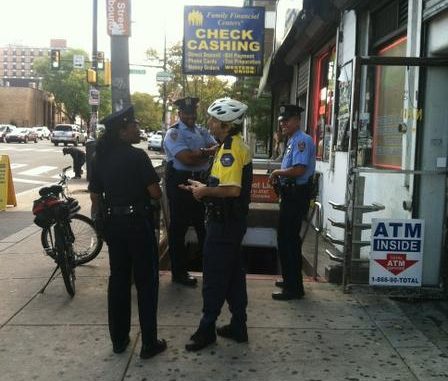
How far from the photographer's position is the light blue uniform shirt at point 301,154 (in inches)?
204

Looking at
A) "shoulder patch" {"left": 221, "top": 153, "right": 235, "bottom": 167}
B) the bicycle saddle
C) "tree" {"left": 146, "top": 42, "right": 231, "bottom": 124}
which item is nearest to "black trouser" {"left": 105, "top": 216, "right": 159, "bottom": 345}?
"shoulder patch" {"left": 221, "top": 153, "right": 235, "bottom": 167}

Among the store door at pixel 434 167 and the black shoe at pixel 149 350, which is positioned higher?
the store door at pixel 434 167

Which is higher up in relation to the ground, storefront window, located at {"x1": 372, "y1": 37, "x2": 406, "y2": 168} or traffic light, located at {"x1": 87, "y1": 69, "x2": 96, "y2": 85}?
traffic light, located at {"x1": 87, "y1": 69, "x2": 96, "y2": 85}

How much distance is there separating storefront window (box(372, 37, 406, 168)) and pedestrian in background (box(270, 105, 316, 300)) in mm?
1346

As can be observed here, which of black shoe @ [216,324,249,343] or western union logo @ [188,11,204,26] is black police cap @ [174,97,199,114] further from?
western union logo @ [188,11,204,26]

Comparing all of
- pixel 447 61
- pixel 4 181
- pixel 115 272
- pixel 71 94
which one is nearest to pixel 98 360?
pixel 115 272

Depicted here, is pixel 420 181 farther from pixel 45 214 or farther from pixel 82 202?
pixel 82 202

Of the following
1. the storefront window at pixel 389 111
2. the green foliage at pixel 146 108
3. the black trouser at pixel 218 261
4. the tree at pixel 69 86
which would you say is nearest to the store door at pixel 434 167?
the storefront window at pixel 389 111

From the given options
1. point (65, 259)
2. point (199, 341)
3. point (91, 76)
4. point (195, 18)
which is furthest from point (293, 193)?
point (91, 76)

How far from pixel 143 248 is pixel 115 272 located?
0.27m

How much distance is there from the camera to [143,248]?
4.01 meters

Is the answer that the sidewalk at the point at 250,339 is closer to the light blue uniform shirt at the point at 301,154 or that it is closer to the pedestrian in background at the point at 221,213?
the pedestrian in background at the point at 221,213

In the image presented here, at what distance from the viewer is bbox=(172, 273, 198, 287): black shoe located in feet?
18.7

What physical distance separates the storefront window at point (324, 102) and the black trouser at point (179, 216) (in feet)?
11.2
